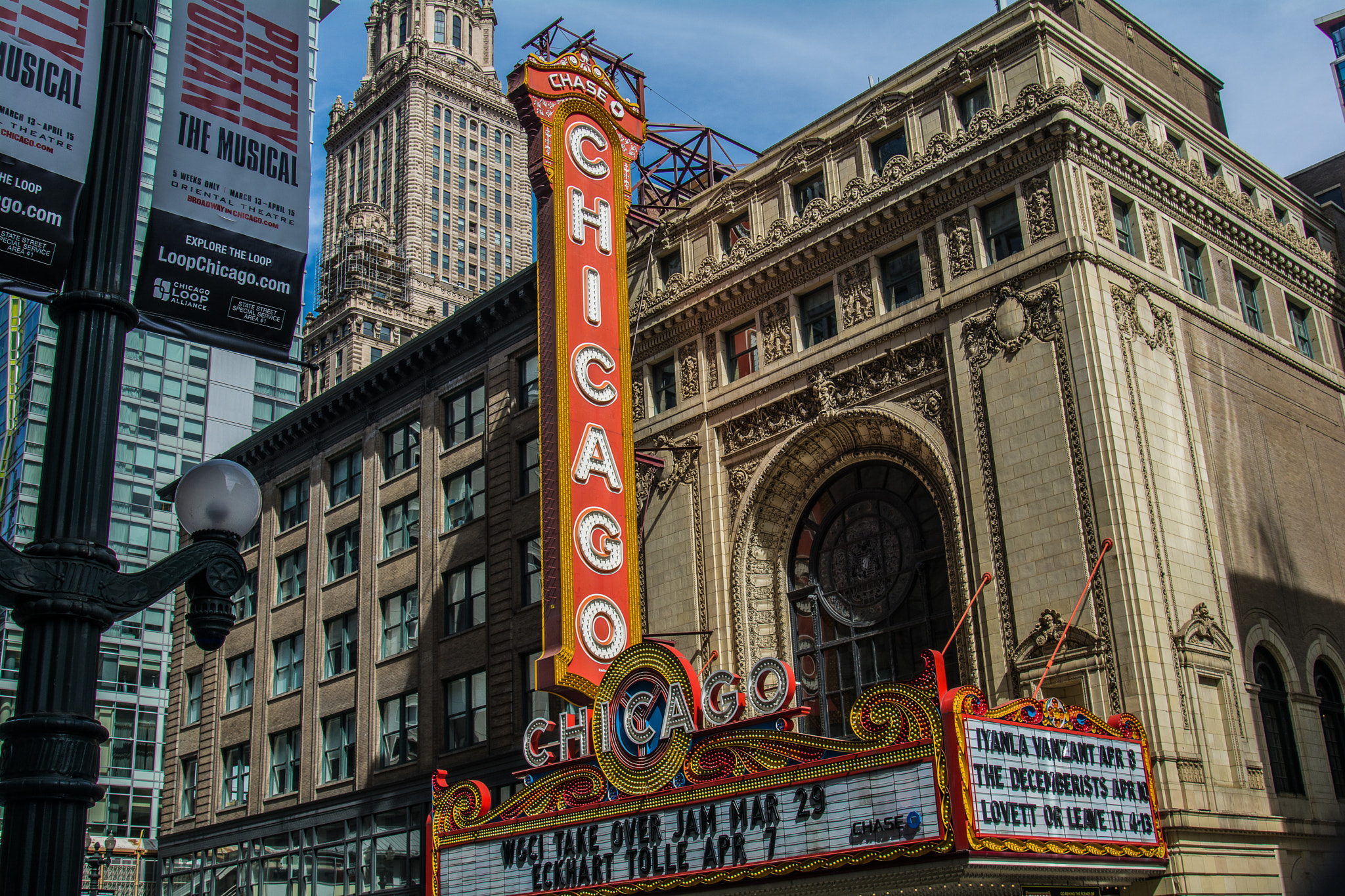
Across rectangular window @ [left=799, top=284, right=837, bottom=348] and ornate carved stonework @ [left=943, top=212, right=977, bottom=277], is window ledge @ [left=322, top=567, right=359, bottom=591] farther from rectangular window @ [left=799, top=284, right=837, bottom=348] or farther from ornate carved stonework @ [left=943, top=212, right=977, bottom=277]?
ornate carved stonework @ [left=943, top=212, right=977, bottom=277]

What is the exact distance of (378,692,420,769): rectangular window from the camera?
3947 cm

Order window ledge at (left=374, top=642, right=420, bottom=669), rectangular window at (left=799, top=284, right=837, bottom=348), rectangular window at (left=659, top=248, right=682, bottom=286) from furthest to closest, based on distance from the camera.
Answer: window ledge at (left=374, top=642, right=420, bottom=669) < rectangular window at (left=659, top=248, right=682, bottom=286) < rectangular window at (left=799, top=284, right=837, bottom=348)

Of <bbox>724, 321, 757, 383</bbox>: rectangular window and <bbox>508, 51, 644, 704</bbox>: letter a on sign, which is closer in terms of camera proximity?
<bbox>508, 51, 644, 704</bbox>: letter a on sign

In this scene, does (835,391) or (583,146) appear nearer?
(835,391)

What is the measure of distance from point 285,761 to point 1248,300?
34.6m

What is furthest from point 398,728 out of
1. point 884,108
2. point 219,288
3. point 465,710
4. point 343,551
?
point 219,288

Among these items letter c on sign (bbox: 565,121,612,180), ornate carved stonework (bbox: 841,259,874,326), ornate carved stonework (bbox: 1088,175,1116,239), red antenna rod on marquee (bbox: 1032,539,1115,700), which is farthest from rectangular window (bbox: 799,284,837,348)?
red antenna rod on marquee (bbox: 1032,539,1115,700)

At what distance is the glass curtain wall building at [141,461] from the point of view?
278 ft

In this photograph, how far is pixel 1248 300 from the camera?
3048 cm

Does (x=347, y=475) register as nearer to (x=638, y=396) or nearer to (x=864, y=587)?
(x=638, y=396)

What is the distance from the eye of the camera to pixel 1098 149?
2664cm

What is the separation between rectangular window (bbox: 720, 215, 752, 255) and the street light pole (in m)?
25.2

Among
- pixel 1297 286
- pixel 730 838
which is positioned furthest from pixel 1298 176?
A: pixel 730 838

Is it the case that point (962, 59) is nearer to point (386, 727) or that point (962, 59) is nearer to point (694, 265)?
point (694, 265)
